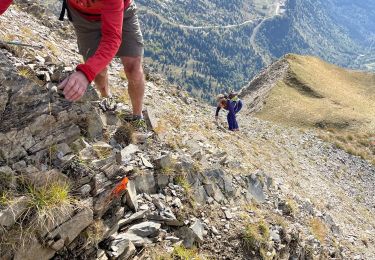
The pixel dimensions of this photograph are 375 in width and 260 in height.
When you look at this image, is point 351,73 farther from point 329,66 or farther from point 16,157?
point 16,157

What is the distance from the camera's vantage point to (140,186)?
9.23 meters

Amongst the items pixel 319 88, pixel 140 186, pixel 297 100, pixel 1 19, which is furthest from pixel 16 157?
pixel 319 88

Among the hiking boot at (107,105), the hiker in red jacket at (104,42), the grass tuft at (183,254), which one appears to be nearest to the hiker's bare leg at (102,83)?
the hiker in red jacket at (104,42)

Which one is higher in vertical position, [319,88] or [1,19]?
[1,19]

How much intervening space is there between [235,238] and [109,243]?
376 cm

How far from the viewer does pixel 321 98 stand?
176ft

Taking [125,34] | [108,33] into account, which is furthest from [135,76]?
[108,33]

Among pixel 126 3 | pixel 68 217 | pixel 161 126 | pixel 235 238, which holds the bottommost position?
pixel 235 238

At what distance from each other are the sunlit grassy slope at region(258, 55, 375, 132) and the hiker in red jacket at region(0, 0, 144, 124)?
124 feet

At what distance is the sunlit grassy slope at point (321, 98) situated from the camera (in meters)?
45.3

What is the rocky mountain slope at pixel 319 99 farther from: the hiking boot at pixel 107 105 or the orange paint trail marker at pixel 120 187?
the orange paint trail marker at pixel 120 187

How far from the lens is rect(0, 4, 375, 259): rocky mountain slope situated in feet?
20.8

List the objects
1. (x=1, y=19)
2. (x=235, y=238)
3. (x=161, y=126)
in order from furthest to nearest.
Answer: (x=1, y=19)
(x=161, y=126)
(x=235, y=238)

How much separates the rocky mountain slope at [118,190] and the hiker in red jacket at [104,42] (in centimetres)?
87
